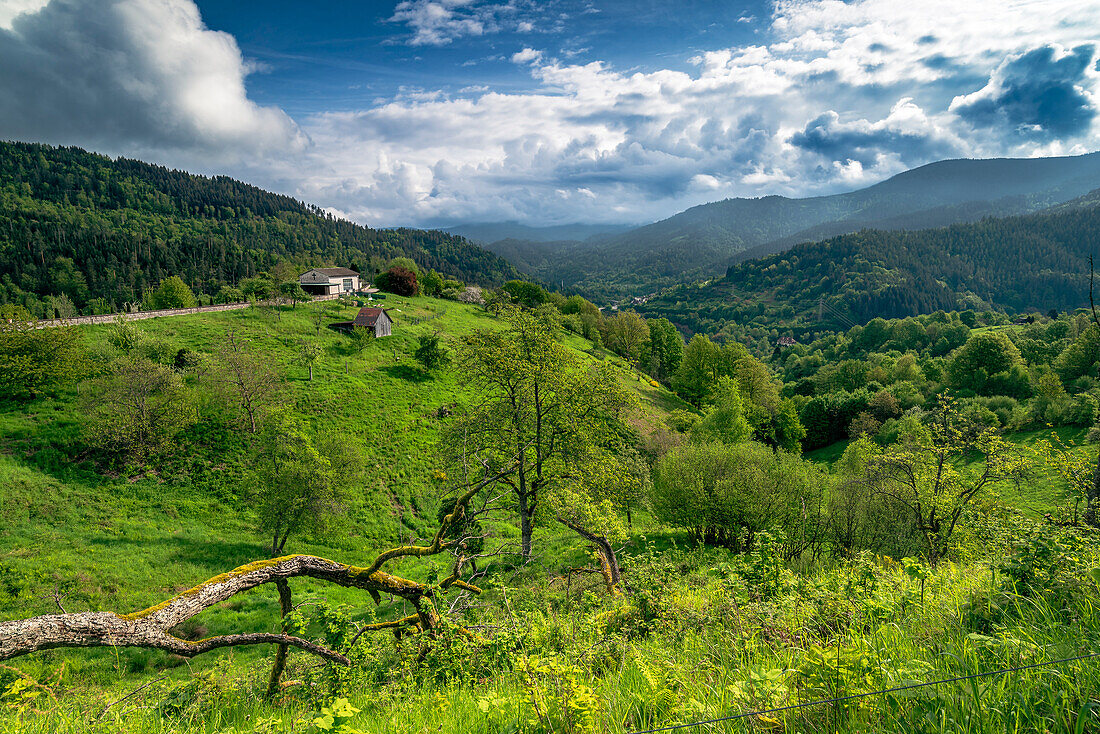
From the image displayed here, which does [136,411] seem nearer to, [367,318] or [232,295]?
[367,318]

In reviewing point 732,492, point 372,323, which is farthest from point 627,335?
point 732,492

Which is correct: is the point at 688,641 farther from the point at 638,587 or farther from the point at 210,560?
the point at 210,560

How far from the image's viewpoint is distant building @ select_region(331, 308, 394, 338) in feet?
164

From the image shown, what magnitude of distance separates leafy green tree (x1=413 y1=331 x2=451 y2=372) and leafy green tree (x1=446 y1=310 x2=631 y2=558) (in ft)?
98.3

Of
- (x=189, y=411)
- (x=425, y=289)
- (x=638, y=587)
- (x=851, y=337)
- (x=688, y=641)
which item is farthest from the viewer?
(x=851, y=337)

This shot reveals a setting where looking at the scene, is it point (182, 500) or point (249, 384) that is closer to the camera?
point (182, 500)

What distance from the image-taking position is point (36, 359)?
97.6 feet

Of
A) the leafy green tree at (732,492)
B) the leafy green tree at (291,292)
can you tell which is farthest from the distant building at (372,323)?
the leafy green tree at (732,492)

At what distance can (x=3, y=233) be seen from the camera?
5305 inches

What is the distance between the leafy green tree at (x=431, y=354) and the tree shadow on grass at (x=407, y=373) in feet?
3.42

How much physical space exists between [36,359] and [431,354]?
28307 mm

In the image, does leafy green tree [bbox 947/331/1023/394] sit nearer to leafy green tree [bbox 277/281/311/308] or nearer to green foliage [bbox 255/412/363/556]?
green foliage [bbox 255/412/363/556]

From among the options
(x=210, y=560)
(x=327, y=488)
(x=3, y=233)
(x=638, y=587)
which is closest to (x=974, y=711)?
(x=638, y=587)

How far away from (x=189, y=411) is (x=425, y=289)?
205 feet
